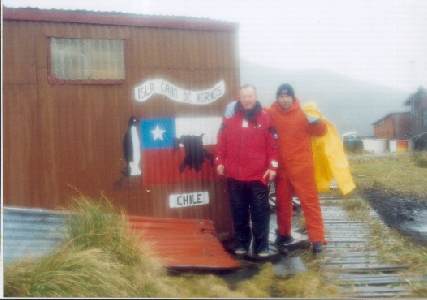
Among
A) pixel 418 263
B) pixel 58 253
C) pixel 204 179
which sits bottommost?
pixel 418 263

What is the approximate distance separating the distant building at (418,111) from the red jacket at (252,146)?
2550mm

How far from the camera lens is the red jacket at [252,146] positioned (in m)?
5.14

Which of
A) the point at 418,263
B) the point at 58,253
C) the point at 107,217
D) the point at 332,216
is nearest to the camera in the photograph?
the point at 58,253

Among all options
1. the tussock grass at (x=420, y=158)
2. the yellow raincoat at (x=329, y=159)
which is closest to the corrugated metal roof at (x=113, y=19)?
the yellow raincoat at (x=329, y=159)

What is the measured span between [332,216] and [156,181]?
3190 mm

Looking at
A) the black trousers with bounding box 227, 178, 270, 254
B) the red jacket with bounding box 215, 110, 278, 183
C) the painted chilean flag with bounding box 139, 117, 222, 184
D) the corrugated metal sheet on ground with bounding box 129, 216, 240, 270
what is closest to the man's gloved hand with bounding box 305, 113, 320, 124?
the red jacket with bounding box 215, 110, 278, 183

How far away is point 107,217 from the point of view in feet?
14.9

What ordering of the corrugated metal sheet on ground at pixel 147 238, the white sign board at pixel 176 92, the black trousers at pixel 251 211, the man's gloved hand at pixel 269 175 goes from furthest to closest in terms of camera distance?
the white sign board at pixel 176 92
the black trousers at pixel 251 211
the man's gloved hand at pixel 269 175
the corrugated metal sheet on ground at pixel 147 238

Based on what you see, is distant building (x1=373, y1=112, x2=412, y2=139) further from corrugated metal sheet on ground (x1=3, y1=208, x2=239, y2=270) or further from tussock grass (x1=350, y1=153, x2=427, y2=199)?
corrugated metal sheet on ground (x1=3, y1=208, x2=239, y2=270)

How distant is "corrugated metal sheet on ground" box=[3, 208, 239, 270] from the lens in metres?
4.41

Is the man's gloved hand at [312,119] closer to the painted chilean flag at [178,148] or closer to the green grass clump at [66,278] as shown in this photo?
the painted chilean flag at [178,148]

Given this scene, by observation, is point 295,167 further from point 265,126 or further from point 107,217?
point 107,217

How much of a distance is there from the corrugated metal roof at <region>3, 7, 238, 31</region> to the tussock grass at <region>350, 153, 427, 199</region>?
6339 millimetres

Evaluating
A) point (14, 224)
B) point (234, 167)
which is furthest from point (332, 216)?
point (14, 224)
